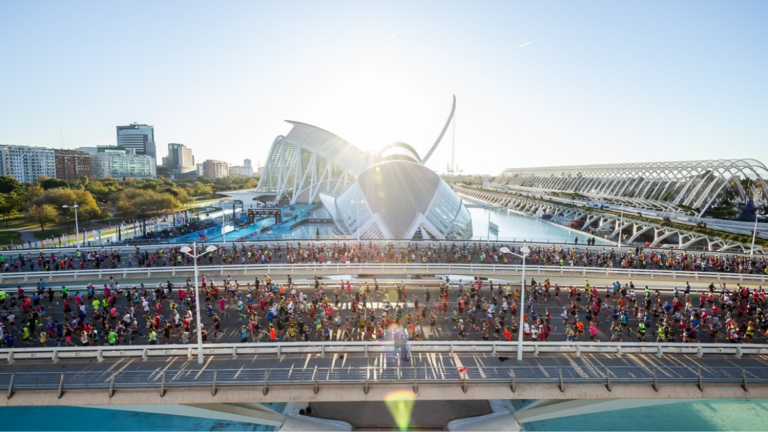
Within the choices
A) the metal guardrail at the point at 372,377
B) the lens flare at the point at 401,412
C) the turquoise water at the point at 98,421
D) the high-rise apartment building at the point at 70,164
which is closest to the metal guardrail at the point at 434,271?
the turquoise water at the point at 98,421

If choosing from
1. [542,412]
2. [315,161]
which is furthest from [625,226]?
[315,161]

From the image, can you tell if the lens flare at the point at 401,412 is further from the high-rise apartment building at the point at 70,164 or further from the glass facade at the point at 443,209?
the high-rise apartment building at the point at 70,164

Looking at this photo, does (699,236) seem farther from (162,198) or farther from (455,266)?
(162,198)

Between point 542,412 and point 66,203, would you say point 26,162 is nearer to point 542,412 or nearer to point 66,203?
point 66,203

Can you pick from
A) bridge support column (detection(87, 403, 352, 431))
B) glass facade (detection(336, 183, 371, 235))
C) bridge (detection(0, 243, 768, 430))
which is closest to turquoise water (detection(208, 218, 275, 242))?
glass facade (detection(336, 183, 371, 235))

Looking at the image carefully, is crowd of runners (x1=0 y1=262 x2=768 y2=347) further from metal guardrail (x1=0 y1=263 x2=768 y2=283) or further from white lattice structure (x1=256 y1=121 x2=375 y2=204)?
white lattice structure (x1=256 y1=121 x2=375 y2=204)

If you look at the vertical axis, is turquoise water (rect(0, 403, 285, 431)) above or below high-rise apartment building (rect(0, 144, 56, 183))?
below

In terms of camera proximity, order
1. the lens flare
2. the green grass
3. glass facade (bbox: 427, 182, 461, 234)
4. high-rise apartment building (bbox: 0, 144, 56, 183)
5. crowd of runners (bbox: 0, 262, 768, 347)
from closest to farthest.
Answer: crowd of runners (bbox: 0, 262, 768, 347) < the lens flare < glass facade (bbox: 427, 182, 461, 234) < the green grass < high-rise apartment building (bbox: 0, 144, 56, 183)

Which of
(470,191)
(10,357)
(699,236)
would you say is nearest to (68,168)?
(470,191)
